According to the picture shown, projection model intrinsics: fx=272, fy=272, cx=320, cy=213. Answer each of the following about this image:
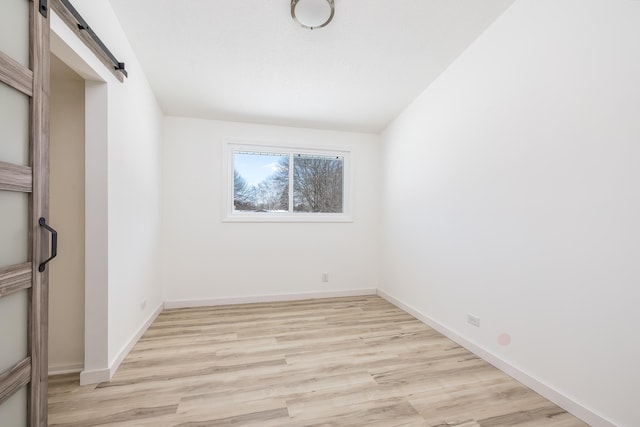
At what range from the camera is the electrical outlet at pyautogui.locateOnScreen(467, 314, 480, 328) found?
2344 millimetres

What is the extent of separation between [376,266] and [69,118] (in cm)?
370

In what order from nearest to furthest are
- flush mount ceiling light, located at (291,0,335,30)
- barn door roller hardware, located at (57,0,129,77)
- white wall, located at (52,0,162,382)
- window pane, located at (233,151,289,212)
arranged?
barn door roller hardware, located at (57,0,129,77), white wall, located at (52,0,162,382), flush mount ceiling light, located at (291,0,335,30), window pane, located at (233,151,289,212)

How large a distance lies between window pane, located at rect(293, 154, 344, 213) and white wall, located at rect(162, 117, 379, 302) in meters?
0.24

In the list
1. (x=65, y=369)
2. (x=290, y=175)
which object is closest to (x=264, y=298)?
(x=290, y=175)

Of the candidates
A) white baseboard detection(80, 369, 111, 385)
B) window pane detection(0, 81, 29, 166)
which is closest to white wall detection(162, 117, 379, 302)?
white baseboard detection(80, 369, 111, 385)

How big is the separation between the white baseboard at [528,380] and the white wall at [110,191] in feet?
9.22

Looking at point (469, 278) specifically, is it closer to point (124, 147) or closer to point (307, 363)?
point (307, 363)

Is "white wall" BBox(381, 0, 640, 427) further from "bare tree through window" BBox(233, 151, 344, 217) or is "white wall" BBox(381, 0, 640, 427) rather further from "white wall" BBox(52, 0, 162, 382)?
"white wall" BBox(52, 0, 162, 382)

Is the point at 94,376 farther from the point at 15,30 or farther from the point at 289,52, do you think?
the point at 289,52

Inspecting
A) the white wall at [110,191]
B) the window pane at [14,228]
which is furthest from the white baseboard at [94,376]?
the window pane at [14,228]

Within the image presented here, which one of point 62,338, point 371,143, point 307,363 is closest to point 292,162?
point 371,143

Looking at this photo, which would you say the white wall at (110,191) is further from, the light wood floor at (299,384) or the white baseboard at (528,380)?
the white baseboard at (528,380)

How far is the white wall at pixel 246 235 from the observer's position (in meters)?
3.41

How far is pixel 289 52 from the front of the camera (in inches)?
95.7
